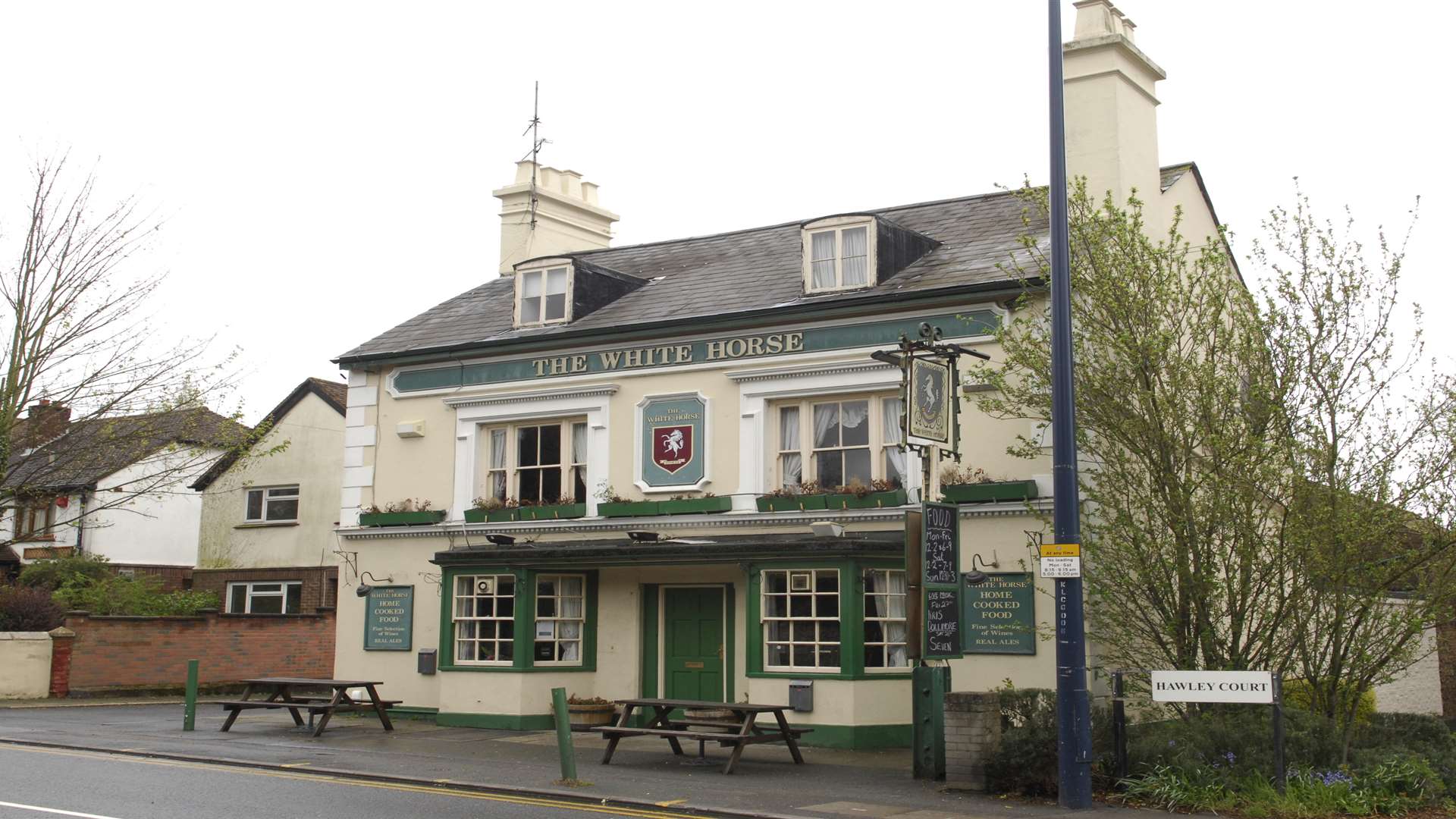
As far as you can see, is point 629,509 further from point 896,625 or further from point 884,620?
point 896,625

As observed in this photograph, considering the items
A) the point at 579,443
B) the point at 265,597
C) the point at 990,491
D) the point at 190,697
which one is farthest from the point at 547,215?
the point at 265,597

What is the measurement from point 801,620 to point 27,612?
1680cm

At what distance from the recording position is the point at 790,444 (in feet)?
62.2

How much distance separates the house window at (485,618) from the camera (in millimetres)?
19938

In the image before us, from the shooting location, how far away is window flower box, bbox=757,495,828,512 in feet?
59.5

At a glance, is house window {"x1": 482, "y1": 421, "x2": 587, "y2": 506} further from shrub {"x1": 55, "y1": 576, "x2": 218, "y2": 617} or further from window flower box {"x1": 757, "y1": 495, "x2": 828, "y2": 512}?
shrub {"x1": 55, "y1": 576, "x2": 218, "y2": 617}

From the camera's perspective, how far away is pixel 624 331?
20109 millimetres

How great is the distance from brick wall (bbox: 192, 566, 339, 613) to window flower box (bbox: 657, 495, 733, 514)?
1439 centimetres

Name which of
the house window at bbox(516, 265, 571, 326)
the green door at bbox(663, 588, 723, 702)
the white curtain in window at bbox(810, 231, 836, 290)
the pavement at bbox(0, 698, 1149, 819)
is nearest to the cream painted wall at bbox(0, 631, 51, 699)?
the pavement at bbox(0, 698, 1149, 819)

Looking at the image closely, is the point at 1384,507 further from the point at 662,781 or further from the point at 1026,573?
the point at 662,781

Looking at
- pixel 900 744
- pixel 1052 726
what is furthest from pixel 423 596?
pixel 1052 726

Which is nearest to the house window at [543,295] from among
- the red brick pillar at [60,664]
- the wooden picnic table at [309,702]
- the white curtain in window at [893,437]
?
the white curtain in window at [893,437]

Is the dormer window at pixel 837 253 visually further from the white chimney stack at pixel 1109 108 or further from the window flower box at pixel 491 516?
the window flower box at pixel 491 516

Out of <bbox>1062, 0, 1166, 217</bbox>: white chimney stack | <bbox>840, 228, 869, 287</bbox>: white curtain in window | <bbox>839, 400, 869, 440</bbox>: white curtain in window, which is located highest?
<bbox>1062, 0, 1166, 217</bbox>: white chimney stack
